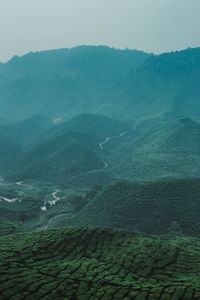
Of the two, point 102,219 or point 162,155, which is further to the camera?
point 162,155

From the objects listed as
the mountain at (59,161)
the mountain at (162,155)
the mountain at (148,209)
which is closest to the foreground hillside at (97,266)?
the mountain at (148,209)

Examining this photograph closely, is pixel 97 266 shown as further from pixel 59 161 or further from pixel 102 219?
pixel 59 161

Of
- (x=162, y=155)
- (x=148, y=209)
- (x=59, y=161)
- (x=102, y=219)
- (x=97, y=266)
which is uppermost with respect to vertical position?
(x=59, y=161)

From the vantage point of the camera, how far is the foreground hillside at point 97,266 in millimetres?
23859

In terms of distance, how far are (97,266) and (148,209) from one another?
34124 mm

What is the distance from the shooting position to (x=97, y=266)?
3011 centimetres

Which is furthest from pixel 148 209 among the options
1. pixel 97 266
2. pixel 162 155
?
pixel 162 155

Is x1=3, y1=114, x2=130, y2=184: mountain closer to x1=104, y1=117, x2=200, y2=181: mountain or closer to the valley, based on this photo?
the valley

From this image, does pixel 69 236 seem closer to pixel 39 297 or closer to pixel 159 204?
pixel 39 297

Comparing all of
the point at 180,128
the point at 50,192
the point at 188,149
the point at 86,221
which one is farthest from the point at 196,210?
the point at 180,128

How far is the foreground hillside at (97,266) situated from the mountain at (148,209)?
1623 cm

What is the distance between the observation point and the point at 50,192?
103 metres

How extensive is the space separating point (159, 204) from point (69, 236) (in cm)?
3143

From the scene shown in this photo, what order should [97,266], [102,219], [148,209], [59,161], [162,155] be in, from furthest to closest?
[59,161], [162,155], [102,219], [148,209], [97,266]
